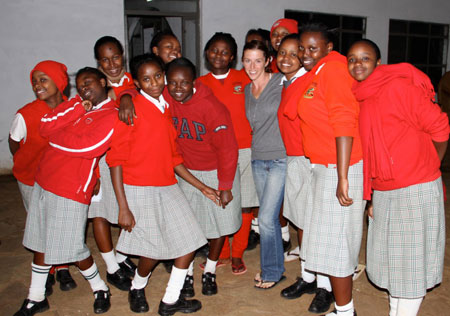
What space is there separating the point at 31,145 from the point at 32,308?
1.16m

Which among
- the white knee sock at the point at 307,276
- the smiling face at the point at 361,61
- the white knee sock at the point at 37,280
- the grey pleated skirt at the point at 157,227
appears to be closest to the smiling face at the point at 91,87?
the grey pleated skirt at the point at 157,227

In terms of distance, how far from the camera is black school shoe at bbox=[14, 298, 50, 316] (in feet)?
9.07

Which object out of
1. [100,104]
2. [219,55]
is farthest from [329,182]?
[100,104]

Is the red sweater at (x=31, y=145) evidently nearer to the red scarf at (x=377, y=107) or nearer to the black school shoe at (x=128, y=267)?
the black school shoe at (x=128, y=267)

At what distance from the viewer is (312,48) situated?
254cm

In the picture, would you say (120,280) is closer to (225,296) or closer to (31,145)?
(225,296)

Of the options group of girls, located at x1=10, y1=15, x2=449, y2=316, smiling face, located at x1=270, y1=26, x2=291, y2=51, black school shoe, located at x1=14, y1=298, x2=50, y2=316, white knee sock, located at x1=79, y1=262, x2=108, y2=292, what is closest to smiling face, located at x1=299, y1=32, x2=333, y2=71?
group of girls, located at x1=10, y1=15, x2=449, y2=316

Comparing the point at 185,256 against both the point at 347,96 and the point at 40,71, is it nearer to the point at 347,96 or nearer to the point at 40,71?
the point at 347,96

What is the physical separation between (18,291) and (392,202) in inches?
112

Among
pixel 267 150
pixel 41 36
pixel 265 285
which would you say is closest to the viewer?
pixel 267 150

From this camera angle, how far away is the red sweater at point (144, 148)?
2.53m

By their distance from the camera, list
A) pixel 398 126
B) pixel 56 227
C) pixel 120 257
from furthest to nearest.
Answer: pixel 120 257, pixel 56 227, pixel 398 126

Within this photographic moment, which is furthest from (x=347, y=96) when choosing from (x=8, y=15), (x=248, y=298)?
(x=8, y=15)

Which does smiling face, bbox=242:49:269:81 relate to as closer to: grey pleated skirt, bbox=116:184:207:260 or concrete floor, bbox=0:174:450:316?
grey pleated skirt, bbox=116:184:207:260
